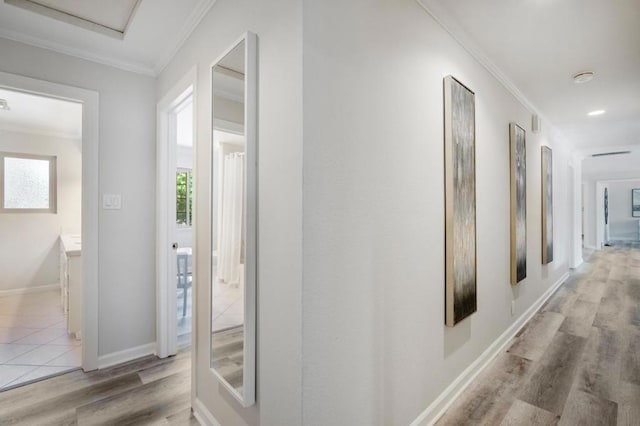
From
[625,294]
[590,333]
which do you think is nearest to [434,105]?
[590,333]

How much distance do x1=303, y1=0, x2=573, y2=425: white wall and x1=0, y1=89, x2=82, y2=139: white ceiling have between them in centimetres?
320

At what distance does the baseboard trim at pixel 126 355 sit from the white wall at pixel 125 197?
0.11ft

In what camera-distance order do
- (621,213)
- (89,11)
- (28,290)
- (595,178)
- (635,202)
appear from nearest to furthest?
(89,11)
(28,290)
(595,178)
(635,202)
(621,213)

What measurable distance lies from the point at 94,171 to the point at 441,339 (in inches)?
105

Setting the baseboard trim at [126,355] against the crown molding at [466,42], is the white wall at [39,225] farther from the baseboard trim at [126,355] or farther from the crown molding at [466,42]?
the crown molding at [466,42]

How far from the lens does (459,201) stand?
1.88 meters

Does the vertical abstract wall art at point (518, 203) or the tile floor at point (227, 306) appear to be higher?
the vertical abstract wall art at point (518, 203)

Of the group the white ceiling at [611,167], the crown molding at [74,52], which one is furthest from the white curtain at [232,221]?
the white ceiling at [611,167]

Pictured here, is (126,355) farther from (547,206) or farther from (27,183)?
(547,206)

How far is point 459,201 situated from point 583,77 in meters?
1.97

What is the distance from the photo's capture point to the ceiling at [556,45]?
1741 millimetres

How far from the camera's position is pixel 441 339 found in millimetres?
1773

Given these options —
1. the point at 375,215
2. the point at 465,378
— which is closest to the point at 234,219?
the point at 375,215

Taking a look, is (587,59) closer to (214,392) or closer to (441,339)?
(441,339)
